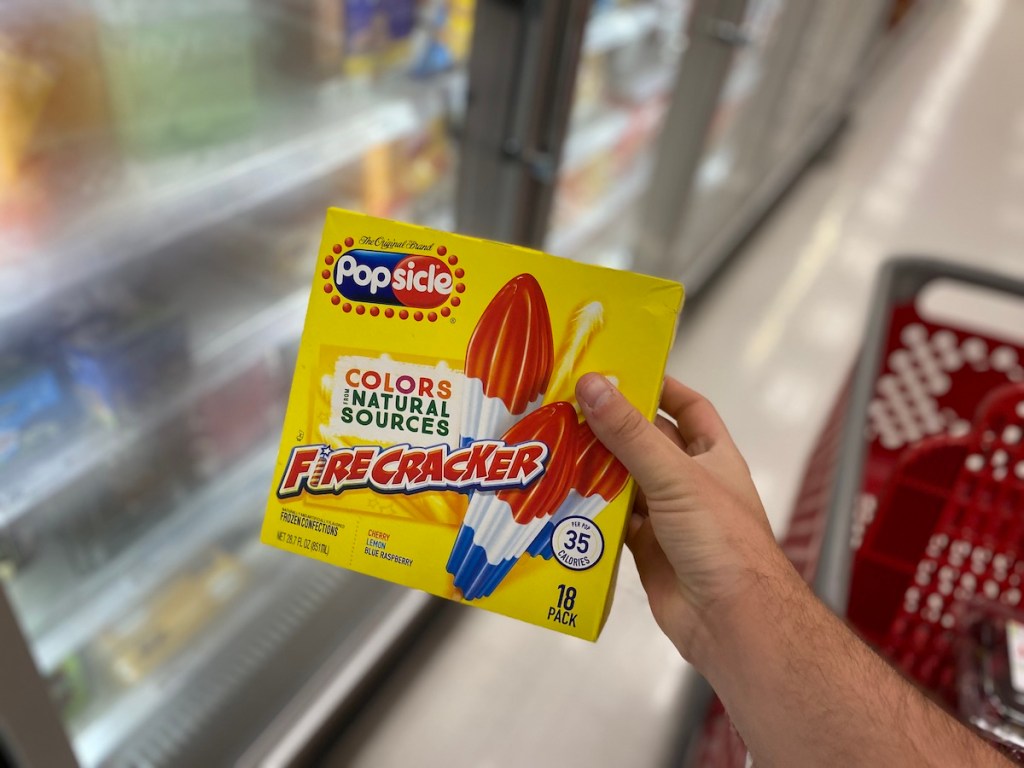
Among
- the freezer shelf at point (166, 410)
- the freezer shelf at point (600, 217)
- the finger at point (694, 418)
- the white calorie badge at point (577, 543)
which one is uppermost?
the finger at point (694, 418)

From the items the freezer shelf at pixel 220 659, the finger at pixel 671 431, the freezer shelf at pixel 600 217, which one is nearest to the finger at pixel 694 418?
the finger at pixel 671 431

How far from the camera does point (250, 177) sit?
1.17 m

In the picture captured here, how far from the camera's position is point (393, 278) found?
2.19 feet

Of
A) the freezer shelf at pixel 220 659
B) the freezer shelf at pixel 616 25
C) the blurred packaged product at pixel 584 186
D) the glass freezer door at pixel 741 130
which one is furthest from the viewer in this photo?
the glass freezer door at pixel 741 130

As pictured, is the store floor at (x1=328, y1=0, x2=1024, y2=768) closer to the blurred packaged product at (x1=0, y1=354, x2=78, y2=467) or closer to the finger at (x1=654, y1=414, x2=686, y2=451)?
the blurred packaged product at (x1=0, y1=354, x2=78, y2=467)

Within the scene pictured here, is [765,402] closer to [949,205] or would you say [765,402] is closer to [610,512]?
[610,512]

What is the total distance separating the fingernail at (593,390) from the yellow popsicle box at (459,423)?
21mm

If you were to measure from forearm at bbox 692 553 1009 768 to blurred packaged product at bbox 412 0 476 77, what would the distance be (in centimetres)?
123

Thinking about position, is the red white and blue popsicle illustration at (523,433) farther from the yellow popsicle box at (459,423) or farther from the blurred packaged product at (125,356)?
the blurred packaged product at (125,356)

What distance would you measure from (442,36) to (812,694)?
136 centimetres

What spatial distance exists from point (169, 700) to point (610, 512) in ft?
3.56

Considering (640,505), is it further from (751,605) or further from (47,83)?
(47,83)

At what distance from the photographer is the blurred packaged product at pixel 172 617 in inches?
53.1

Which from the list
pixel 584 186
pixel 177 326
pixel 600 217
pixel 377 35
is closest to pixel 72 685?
pixel 177 326
